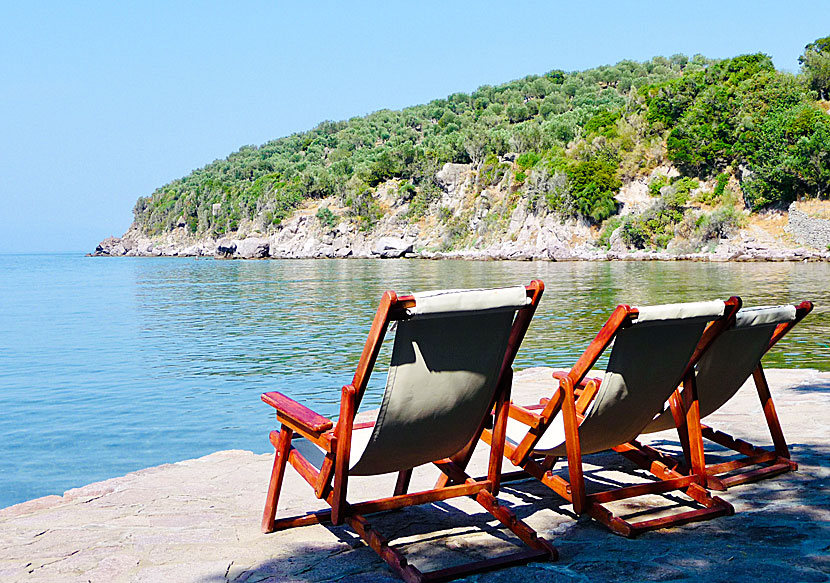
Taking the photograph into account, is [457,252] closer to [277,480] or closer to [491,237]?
[491,237]

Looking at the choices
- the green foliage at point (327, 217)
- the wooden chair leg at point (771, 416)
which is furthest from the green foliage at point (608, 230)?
the wooden chair leg at point (771, 416)

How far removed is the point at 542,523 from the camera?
11.6 feet

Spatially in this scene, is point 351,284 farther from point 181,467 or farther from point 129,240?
point 129,240

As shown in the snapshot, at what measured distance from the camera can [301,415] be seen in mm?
3307

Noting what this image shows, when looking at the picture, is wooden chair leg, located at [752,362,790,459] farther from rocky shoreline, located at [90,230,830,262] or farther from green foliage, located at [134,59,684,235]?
green foliage, located at [134,59,684,235]

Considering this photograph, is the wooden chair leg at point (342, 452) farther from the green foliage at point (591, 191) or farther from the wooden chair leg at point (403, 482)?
the green foliage at point (591, 191)

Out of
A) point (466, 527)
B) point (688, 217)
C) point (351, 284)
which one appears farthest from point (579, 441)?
point (688, 217)

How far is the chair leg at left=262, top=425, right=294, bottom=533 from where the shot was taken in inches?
137

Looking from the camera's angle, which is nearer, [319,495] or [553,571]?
[553,571]

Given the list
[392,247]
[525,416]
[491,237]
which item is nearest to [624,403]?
[525,416]

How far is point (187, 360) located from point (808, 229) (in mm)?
44992

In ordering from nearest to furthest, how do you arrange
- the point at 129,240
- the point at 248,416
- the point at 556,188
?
the point at 248,416
the point at 556,188
the point at 129,240

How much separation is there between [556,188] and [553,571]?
62.4 m

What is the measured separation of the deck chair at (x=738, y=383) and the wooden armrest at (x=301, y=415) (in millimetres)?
1822
